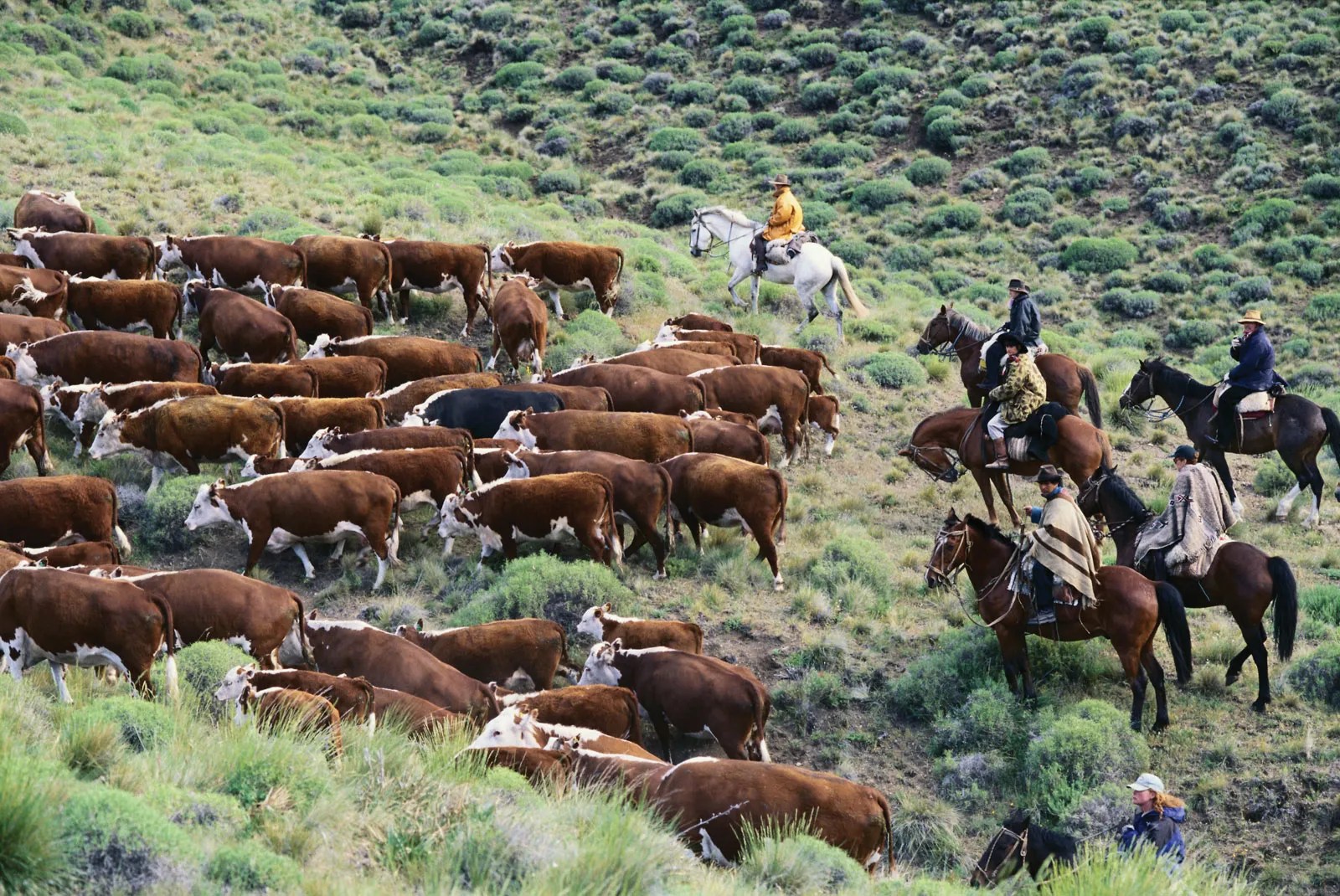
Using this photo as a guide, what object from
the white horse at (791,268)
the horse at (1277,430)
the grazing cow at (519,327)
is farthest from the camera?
the white horse at (791,268)

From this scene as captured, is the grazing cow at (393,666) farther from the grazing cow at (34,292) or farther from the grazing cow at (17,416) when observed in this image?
the grazing cow at (34,292)

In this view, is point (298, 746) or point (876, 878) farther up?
point (298, 746)

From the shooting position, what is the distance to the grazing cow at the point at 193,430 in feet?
51.4

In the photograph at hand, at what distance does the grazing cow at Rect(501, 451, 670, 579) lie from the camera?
14.7 m

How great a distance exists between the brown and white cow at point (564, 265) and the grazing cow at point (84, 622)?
11.8m

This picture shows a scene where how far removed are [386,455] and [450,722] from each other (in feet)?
17.4

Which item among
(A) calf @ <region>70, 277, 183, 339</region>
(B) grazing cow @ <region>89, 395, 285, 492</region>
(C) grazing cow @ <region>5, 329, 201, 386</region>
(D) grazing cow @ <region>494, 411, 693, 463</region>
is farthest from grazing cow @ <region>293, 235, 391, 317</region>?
(D) grazing cow @ <region>494, 411, 693, 463</region>

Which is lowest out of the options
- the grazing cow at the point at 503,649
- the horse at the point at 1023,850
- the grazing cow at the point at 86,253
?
the grazing cow at the point at 503,649

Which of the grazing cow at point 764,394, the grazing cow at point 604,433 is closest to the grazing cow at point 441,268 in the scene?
the grazing cow at point 764,394

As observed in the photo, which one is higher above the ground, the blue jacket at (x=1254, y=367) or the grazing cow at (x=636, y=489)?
the blue jacket at (x=1254, y=367)

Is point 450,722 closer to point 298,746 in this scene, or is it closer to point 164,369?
point 298,746

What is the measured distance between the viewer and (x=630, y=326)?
75.5 feet

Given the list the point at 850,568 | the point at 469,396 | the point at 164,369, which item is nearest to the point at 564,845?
the point at 850,568

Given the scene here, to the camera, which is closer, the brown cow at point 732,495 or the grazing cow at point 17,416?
the brown cow at point 732,495
